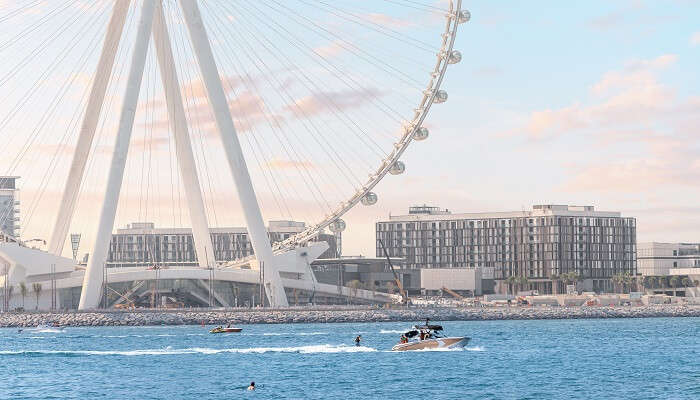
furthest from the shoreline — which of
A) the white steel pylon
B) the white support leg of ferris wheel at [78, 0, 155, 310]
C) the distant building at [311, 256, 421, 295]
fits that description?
the distant building at [311, 256, 421, 295]

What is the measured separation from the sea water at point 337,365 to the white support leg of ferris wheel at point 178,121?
1360cm

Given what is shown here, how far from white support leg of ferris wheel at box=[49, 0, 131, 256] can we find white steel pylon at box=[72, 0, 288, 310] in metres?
0.09

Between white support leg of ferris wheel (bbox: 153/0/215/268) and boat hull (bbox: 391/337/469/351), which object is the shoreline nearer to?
white support leg of ferris wheel (bbox: 153/0/215/268)

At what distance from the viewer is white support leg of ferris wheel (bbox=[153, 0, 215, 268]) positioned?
114938 millimetres

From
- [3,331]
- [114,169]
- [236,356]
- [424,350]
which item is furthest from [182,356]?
[3,331]

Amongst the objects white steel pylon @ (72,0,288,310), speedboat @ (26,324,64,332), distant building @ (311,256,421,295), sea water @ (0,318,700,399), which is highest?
white steel pylon @ (72,0,288,310)

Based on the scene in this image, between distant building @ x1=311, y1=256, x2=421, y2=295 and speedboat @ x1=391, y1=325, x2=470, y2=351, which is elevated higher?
distant building @ x1=311, y1=256, x2=421, y2=295

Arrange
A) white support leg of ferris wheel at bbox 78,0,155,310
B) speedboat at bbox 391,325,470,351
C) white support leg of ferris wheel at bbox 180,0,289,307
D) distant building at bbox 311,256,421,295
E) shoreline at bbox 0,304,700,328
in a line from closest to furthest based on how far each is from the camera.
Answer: speedboat at bbox 391,325,470,351 < white support leg of ferris wheel at bbox 78,0,155,310 < white support leg of ferris wheel at bbox 180,0,289,307 < shoreline at bbox 0,304,700,328 < distant building at bbox 311,256,421,295

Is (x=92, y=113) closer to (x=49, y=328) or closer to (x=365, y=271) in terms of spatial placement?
(x=49, y=328)

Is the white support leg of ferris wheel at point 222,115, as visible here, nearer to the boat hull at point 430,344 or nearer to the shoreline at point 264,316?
the shoreline at point 264,316

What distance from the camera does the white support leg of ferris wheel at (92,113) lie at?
367ft

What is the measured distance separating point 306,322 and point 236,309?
7.44 metres

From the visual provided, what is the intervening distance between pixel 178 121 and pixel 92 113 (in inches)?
303

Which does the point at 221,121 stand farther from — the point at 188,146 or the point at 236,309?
the point at 236,309
